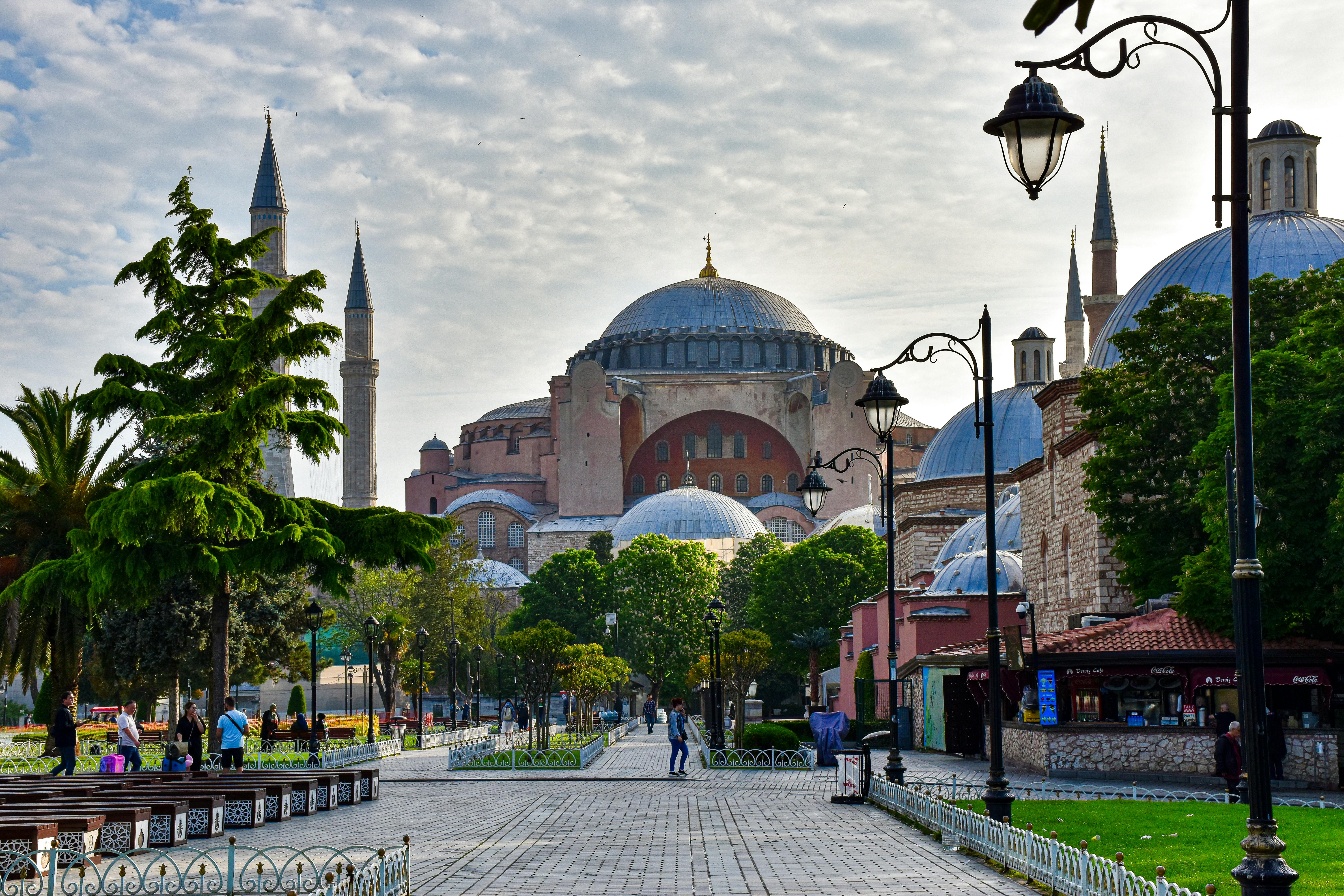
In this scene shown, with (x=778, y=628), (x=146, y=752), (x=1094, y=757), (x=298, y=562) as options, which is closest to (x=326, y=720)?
(x=778, y=628)

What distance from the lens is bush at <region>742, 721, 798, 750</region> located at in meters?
20.8

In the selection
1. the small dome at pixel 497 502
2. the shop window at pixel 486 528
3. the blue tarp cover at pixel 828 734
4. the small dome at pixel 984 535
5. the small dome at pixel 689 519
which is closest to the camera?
the blue tarp cover at pixel 828 734

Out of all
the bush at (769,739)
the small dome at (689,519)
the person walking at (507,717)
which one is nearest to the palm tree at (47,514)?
the bush at (769,739)

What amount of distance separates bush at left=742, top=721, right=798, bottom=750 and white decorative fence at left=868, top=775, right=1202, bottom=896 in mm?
7974

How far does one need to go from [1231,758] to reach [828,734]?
628 cm

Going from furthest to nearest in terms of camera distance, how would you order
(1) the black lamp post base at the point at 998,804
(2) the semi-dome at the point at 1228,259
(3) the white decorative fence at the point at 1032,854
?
(2) the semi-dome at the point at 1228,259
(1) the black lamp post base at the point at 998,804
(3) the white decorative fence at the point at 1032,854

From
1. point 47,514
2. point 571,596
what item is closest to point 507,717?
point 571,596

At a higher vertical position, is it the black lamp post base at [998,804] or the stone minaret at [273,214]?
the stone minaret at [273,214]

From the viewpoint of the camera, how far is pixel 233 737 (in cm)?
1560

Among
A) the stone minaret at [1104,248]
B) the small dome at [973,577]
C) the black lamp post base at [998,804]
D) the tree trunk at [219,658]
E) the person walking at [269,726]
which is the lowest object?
the person walking at [269,726]

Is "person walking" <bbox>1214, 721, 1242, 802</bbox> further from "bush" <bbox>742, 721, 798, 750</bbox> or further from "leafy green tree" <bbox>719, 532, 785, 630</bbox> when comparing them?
"leafy green tree" <bbox>719, 532, 785, 630</bbox>

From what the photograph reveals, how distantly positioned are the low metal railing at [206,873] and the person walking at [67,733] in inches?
259

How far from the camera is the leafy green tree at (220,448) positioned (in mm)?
17266

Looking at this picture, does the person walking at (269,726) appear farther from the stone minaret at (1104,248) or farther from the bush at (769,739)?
the stone minaret at (1104,248)
